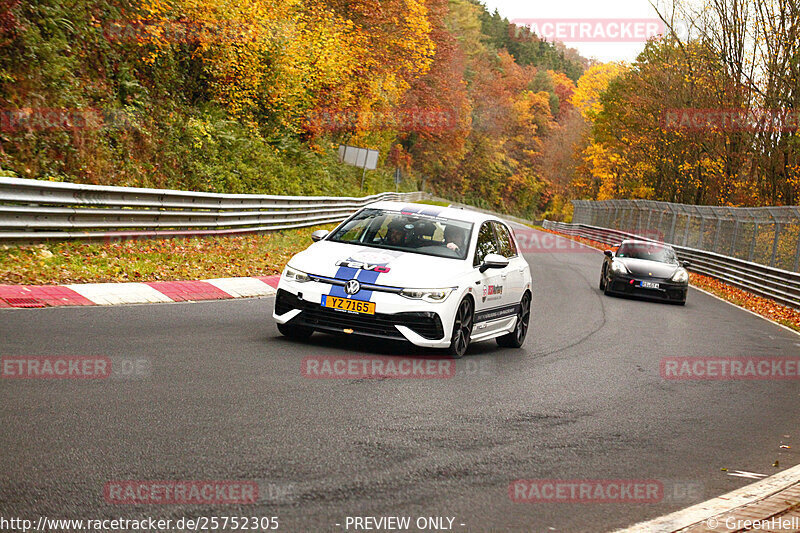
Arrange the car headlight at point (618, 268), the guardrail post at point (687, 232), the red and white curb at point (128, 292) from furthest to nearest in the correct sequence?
the guardrail post at point (687, 232) < the car headlight at point (618, 268) < the red and white curb at point (128, 292)

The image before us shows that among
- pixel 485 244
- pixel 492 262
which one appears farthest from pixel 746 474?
pixel 485 244

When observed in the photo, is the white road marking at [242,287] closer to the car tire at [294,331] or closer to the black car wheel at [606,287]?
the car tire at [294,331]

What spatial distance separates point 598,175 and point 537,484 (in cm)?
7383

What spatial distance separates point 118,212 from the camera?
Result: 15.6 meters

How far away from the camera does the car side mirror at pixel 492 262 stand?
1018cm

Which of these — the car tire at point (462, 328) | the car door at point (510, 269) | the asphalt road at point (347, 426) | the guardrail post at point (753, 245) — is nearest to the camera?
the asphalt road at point (347, 426)

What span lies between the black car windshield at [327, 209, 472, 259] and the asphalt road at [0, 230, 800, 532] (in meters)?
1.14

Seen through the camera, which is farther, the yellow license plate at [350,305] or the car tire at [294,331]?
the car tire at [294,331]

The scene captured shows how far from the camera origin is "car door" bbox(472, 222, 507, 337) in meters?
10.2

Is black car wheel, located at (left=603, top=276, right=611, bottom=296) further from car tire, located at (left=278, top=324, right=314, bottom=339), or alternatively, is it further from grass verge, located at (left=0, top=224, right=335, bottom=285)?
car tire, located at (left=278, top=324, right=314, bottom=339)

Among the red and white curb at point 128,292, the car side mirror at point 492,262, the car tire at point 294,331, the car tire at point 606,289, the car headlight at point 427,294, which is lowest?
the red and white curb at point 128,292

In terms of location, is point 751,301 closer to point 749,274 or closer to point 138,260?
point 749,274

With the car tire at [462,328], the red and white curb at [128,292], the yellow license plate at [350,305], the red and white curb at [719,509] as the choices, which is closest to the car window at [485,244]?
the car tire at [462,328]

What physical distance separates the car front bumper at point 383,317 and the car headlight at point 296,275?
0.17 feet
